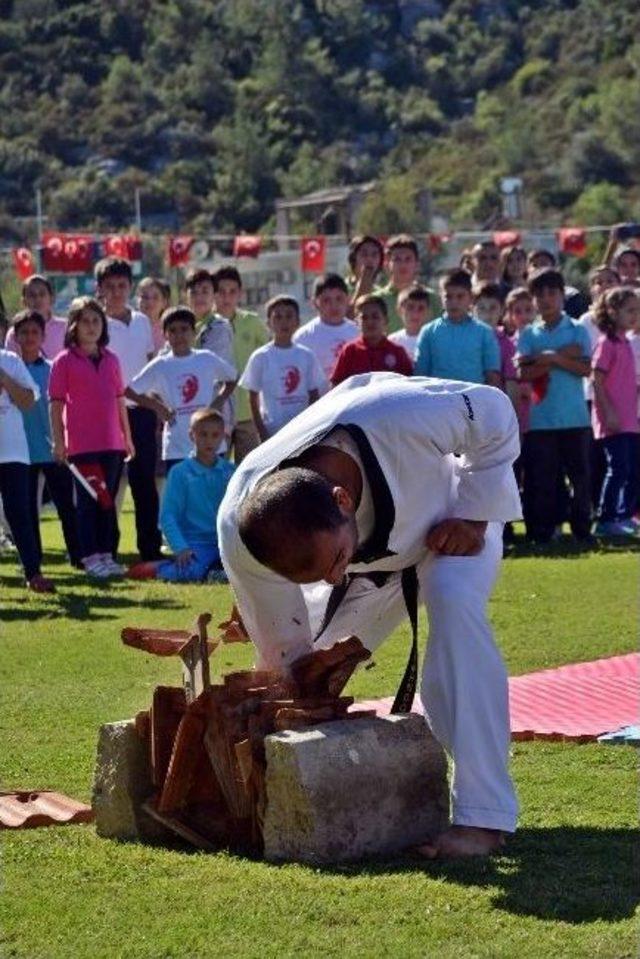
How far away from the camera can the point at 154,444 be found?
14.9m

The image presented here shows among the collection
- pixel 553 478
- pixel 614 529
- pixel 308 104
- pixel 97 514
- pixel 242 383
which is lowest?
pixel 614 529

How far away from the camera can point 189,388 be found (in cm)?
1427

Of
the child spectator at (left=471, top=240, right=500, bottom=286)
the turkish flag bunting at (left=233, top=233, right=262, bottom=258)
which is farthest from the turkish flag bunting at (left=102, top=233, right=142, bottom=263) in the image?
the child spectator at (left=471, top=240, right=500, bottom=286)

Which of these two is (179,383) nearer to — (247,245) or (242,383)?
(242,383)

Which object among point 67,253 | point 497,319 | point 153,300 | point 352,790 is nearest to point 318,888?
point 352,790

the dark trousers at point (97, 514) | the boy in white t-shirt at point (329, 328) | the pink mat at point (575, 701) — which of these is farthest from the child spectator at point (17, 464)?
the pink mat at point (575, 701)

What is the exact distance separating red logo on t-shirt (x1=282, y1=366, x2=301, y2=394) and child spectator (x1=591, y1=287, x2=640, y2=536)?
7.82 feet

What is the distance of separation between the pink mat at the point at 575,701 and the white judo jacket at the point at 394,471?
135 cm

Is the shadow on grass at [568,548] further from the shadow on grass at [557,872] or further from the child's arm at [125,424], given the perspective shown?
the shadow on grass at [557,872]

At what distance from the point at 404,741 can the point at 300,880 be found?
0.62 m

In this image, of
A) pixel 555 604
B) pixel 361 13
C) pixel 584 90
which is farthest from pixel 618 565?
pixel 361 13

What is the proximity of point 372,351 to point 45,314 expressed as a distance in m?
3.05

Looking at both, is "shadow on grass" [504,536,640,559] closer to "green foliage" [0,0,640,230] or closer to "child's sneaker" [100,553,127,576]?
"child's sneaker" [100,553,127,576]

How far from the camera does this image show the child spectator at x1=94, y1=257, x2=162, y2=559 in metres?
14.5
